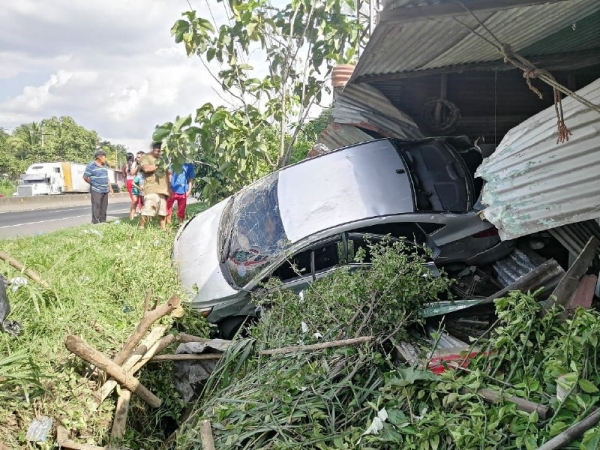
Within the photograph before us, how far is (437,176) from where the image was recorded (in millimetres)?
4574

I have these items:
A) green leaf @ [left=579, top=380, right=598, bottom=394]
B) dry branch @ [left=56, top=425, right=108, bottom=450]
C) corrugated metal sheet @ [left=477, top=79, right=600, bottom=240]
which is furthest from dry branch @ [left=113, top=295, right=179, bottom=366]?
green leaf @ [left=579, top=380, right=598, bottom=394]

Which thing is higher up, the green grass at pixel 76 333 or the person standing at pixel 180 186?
the person standing at pixel 180 186

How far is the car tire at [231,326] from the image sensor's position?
4117 millimetres

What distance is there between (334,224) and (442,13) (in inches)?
82.5

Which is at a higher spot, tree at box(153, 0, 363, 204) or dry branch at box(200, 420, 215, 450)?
tree at box(153, 0, 363, 204)

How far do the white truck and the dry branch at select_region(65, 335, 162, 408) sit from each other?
2796cm

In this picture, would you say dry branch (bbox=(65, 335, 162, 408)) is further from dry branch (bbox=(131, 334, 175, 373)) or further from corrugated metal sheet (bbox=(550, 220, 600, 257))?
corrugated metal sheet (bbox=(550, 220, 600, 257))

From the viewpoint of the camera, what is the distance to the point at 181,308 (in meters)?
4.02

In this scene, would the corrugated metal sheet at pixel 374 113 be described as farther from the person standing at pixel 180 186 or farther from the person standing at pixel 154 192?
the person standing at pixel 154 192

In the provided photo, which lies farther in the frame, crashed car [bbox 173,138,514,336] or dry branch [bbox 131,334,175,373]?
crashed car [bbox 173,138,514,336]

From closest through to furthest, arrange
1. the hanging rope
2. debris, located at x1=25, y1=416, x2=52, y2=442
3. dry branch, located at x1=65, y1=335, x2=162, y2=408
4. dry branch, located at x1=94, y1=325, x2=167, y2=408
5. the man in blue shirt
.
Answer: the hanging rope < debris, located at x1=25, y1=416, x2=52, y2=442 < dry branch, located at x1=65, y1=335, x2=162, y2=408 < dry branch, located at x1=94, y1=325, x2=167, y2=408 < the man in blue shirt

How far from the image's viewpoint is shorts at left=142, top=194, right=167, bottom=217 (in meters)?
7.23

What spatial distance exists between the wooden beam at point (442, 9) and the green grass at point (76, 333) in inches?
109

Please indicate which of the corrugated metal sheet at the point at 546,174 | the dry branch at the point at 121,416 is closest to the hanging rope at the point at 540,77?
the corrugated metal sheet at the point at 546,174
